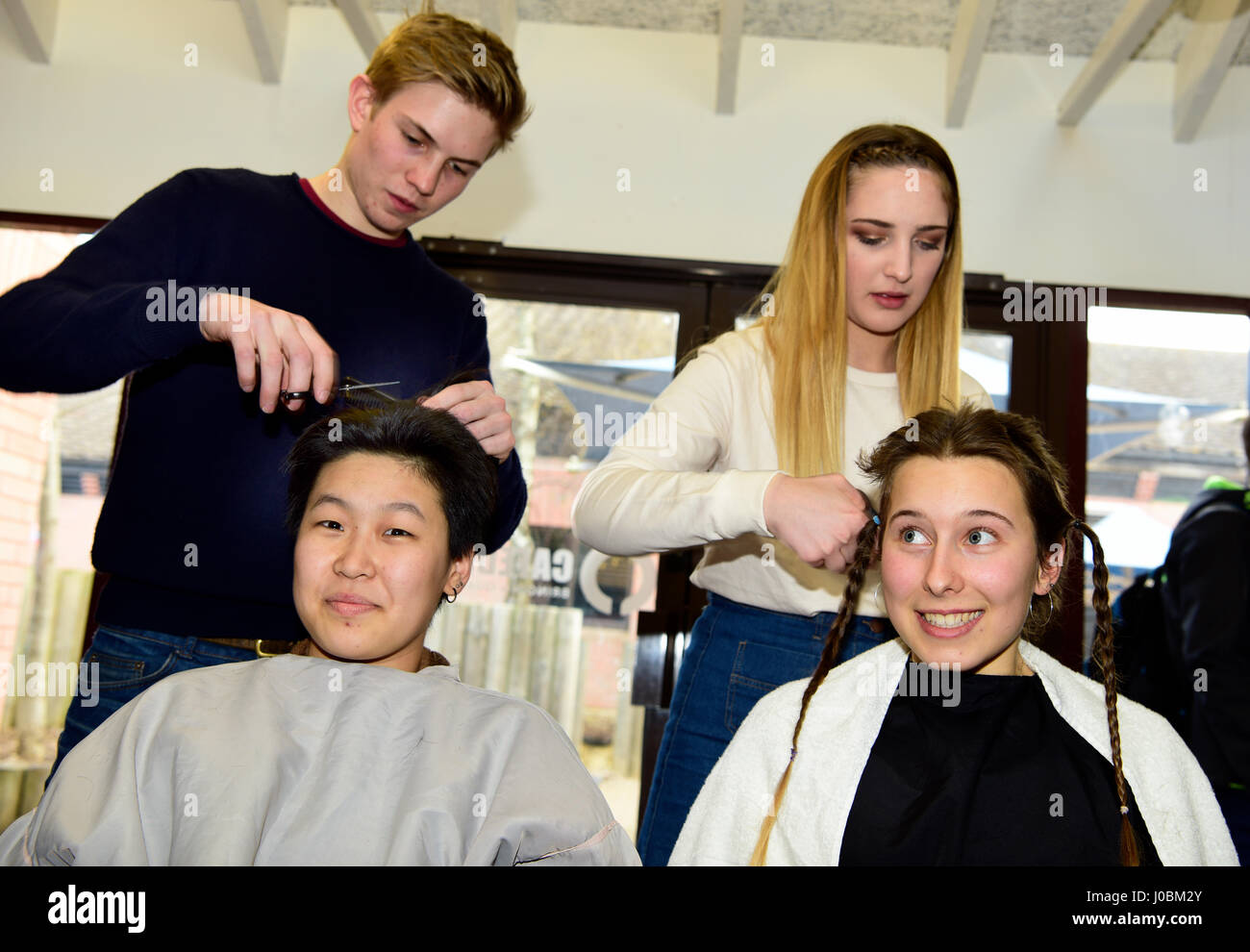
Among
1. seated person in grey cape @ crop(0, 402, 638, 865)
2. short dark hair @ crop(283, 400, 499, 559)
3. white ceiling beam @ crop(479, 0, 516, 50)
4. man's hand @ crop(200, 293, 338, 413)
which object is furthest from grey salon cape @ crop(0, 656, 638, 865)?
white ceiling beam @ crop(479, 0, 516, 50)

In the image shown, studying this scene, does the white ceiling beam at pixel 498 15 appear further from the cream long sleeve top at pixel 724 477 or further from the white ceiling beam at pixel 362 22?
the cream long sleeve top at pixel 724 477

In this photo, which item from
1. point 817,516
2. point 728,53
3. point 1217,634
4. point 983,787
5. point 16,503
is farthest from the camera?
point 16,503

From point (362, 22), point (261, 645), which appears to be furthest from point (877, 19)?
point (261, 645)

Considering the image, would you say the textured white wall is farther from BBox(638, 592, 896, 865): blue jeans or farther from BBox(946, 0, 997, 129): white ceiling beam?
BBox(638, 592, 896, 865): blue jeans

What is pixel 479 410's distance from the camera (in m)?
1.62

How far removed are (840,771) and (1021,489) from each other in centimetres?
48

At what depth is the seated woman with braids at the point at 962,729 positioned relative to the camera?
1.44m

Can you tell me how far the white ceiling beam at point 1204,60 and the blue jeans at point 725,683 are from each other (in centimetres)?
281

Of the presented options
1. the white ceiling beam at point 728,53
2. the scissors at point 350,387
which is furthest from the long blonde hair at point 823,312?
the white ceiling beam at point 728,53

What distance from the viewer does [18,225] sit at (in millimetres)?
3744

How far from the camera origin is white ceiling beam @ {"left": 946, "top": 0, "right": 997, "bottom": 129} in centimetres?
335

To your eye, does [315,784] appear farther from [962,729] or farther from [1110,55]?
[1110,55]

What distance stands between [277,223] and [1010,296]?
2708 millimetres

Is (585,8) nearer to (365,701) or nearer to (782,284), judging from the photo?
(782,284)
